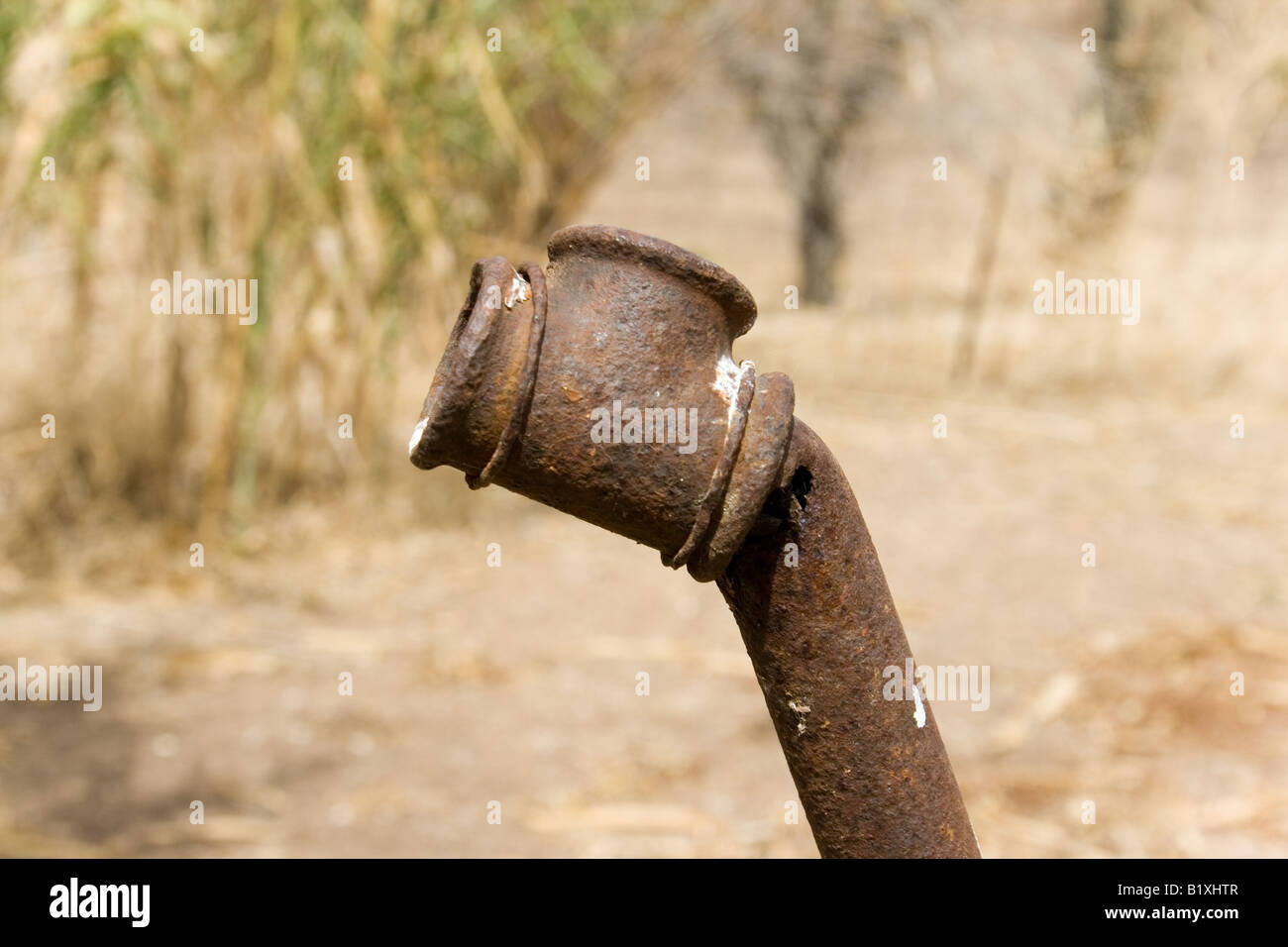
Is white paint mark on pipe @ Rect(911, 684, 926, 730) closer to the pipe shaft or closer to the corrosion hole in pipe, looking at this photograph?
the pipe shaft

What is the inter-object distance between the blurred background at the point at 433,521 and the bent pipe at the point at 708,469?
2.54m

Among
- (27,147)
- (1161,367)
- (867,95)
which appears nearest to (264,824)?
(27,147)

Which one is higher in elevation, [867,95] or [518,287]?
[867,95]

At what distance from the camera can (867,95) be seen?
926 centimetres

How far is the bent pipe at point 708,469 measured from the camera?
3.10 feet

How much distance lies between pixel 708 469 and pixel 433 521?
5265mm

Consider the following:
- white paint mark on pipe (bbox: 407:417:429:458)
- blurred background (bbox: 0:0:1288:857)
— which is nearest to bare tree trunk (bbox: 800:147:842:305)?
blurred background (bbox: 0:0:1288:857)

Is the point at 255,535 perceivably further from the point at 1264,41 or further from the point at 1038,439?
the point at 1264,41

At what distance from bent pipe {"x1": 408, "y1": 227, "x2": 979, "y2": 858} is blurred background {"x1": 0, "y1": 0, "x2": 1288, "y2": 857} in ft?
8.32

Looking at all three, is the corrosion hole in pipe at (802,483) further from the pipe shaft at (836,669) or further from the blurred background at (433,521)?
the blurred background at (433,521)

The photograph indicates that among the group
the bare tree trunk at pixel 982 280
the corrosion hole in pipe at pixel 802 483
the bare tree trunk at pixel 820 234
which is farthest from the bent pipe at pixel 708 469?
the bare tree trunk at pixel 820 234

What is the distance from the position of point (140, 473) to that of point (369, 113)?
182 centimetres

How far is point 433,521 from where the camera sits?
611 cm

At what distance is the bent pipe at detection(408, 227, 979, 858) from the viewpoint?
3.10 feet
